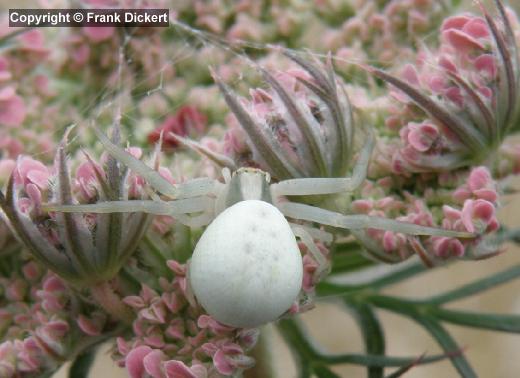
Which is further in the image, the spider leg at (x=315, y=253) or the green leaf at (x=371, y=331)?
the green leaf at (x=371, y=331)

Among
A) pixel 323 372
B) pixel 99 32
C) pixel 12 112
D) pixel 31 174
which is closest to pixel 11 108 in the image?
pixel 12 112

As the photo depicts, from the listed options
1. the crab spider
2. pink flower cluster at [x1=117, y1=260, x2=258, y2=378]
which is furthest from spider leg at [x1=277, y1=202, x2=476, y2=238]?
pink flower cluster at [x1=117, y1=260, x2=258, y2=378]

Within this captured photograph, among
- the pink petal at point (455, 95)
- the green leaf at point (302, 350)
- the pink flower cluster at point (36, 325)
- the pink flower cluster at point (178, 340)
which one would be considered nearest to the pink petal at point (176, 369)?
the pink flower cluster at point (178, 340)

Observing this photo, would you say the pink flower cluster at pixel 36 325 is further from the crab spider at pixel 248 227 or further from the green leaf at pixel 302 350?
the green leaf at pixel 302 350

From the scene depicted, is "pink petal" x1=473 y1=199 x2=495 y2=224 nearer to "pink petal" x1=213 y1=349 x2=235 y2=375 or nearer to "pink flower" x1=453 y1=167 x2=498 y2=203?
"pink flower" x1=453 y1=167 x2=498 y2=203

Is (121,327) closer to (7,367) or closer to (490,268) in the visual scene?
(7,367)

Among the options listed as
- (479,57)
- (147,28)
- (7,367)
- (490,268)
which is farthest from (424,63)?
(490,268)
